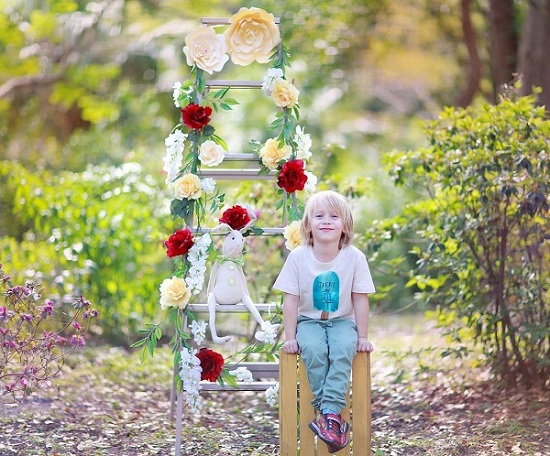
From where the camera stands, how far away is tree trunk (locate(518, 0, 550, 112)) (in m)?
7.04

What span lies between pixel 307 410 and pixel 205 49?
1.82 metres

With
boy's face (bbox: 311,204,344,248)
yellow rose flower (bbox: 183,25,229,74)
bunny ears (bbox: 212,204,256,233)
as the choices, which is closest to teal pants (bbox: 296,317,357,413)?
boy's face (bbox: 311,204,344,248)

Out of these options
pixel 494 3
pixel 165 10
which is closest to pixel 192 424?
pixel 494 3

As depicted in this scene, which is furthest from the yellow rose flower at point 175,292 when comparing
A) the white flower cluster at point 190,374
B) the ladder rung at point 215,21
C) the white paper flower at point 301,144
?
the ladder rung at point 215,21

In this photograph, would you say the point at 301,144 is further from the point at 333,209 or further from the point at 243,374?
the point at 243,374

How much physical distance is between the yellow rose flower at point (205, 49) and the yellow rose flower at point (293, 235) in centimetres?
85

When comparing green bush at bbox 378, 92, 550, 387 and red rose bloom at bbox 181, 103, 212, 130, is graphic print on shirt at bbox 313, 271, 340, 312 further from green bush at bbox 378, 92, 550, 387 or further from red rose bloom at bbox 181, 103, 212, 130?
green bush at bbox 378, 92, 550, 387

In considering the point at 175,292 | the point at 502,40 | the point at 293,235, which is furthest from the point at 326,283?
the point at 502,40

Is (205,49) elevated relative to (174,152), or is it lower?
elevated

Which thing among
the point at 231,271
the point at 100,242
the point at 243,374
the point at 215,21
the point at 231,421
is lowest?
the point at 231,421

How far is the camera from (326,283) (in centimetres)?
400

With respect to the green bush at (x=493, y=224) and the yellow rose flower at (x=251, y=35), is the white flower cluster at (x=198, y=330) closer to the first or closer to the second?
the yellow rose flower at (x=251, y=35)

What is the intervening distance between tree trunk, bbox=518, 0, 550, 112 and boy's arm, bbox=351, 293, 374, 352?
359cm

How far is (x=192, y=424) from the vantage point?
5141 millimetres
